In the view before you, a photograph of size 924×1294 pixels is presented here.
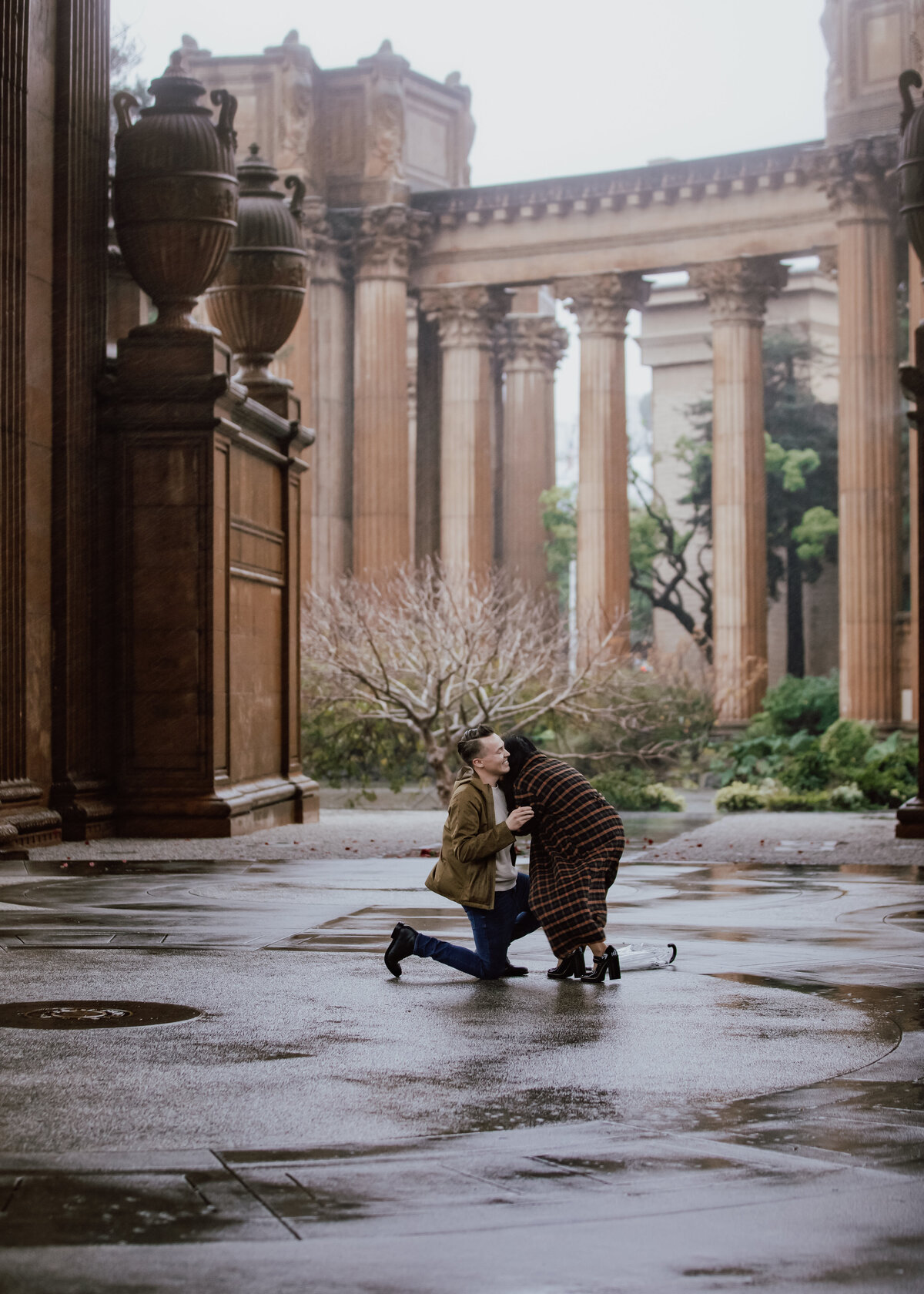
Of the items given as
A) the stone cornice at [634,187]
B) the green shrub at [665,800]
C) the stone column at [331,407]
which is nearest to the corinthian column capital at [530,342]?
the stone cornice at [634,187]

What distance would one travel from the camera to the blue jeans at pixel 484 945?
1008 centimetres

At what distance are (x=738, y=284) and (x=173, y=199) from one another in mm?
28141

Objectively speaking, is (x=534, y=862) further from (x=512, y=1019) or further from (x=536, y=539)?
(x=536, y=539)

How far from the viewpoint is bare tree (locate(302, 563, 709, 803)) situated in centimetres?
2936

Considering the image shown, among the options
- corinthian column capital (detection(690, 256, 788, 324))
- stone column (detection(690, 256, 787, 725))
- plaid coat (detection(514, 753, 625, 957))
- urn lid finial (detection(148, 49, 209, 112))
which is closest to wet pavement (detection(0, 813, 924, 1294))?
plaid coat (detection(514, 753, 625, 957))

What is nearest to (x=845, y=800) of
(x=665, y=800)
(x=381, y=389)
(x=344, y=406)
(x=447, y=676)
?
(x=665, y=800)

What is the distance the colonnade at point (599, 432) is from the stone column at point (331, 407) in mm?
53

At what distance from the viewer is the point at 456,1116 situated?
6.59 meters

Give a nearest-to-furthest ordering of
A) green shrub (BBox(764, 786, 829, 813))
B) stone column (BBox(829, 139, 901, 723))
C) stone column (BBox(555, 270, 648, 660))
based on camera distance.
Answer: green shrub (BBox(764, 786, 829, 813)) < stone column (BBox(829, 139, 901, 723)) < stone column (BBox(555, 270, 648, 660))

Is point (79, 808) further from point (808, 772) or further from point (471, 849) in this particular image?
point (808, 772)

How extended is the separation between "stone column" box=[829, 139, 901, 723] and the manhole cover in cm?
3542

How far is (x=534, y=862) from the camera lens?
10352mm

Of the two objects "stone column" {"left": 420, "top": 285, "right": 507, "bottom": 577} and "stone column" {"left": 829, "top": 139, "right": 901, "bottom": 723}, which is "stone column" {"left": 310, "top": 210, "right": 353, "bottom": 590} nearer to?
"stone column" {"left": 420, "top": 285, "right": 507, "bottom": 577}

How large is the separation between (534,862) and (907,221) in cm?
1481
